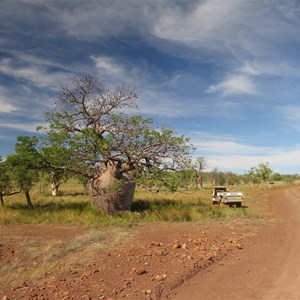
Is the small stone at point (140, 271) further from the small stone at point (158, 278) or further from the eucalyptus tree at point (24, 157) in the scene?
the eucalyptus tree at point (24, 157)

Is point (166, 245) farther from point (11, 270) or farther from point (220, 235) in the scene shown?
point (11, 270)

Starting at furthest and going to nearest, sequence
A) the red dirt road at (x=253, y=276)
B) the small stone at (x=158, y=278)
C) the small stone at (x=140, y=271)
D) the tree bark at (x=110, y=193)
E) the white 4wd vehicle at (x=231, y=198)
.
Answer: the white 4wd vehicle at (x=231, y=198), the tree bark at (x=110, y=193), the small stone at (x=140, y=271), the small stone at (x=158, y=278), the red dirt road at (x=253, y=276)

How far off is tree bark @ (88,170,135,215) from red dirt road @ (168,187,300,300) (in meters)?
7.18

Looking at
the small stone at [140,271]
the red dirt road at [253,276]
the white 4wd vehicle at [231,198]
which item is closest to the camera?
the red dirt road at [253,276]

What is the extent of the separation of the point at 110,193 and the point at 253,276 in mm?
9196

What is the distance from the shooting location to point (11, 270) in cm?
686

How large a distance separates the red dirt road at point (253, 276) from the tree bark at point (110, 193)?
7179 mm

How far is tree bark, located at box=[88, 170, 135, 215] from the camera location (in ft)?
47.7

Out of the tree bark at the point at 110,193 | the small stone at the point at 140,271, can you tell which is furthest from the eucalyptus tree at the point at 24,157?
the small stone at the point at 140,271

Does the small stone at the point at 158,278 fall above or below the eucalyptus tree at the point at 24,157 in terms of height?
below

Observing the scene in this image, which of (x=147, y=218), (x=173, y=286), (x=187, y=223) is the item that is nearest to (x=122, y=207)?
(x=147, y=218)

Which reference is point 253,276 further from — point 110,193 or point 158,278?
point 110,193

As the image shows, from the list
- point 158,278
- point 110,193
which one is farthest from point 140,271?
Result: point 110,193

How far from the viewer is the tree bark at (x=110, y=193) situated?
47.7 feet
